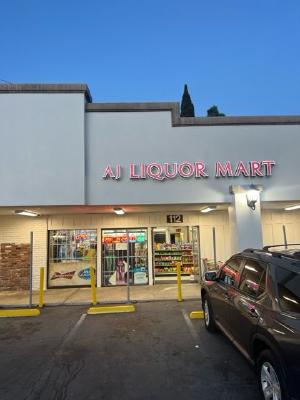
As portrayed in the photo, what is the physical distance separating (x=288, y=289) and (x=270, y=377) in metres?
1.01

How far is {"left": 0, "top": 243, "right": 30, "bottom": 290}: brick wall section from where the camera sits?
12484 millimetres

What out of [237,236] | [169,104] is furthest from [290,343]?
[169,104]

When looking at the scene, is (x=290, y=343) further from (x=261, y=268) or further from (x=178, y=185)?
(x=178, y=185)

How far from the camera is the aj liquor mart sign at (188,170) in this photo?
9.85 meters

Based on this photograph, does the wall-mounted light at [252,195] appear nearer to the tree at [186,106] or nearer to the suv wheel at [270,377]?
the suv wheel at [270,377]

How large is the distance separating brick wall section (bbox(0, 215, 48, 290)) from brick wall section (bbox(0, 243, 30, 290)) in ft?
0.84

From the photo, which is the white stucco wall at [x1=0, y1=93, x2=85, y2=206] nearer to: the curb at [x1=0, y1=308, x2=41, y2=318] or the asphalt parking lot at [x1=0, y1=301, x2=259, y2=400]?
the curb at [x1=0, y1=308, x2=41, y2=318]

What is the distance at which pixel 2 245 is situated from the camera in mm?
12672

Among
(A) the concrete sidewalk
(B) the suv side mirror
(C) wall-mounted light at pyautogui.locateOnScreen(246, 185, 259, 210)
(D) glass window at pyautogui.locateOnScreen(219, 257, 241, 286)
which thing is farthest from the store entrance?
(D) glass window at pyautogui.locateOnScreen(219, 257, 241, 286)

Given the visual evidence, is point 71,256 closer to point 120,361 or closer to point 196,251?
point 196,251

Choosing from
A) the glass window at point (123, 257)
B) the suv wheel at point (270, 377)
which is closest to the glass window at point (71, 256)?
the glass window at point (123, 257)

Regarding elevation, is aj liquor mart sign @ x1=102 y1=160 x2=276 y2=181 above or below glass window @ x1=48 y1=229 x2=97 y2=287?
above

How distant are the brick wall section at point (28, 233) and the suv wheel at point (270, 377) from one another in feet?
34.7

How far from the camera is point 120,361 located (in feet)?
17.1
